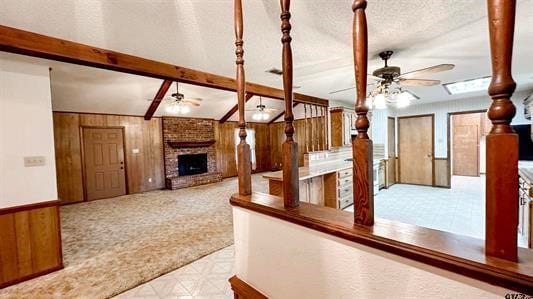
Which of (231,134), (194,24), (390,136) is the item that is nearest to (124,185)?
(231,134)

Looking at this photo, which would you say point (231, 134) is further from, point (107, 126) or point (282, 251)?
point (282, 251)

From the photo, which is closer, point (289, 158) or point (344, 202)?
point (289, 158)

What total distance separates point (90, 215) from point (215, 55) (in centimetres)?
427

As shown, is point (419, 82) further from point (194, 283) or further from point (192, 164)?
point (192, 164)

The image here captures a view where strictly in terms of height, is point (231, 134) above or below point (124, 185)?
above

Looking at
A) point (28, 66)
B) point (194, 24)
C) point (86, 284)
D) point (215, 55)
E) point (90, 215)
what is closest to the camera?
point (194, 24)

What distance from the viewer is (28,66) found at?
2.69 m

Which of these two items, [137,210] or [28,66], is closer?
[28,66]

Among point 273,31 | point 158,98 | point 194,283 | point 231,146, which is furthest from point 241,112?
point 231,146

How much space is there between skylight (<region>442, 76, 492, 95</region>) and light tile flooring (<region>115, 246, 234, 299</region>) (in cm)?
520

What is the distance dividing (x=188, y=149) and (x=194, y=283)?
Answer: 595cm

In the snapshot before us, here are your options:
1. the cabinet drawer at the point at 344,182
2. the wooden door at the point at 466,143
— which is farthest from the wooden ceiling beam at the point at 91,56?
the wooden door at the point at 466,143

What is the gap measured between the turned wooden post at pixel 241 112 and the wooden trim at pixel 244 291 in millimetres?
454

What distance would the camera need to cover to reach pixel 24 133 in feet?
8.65
